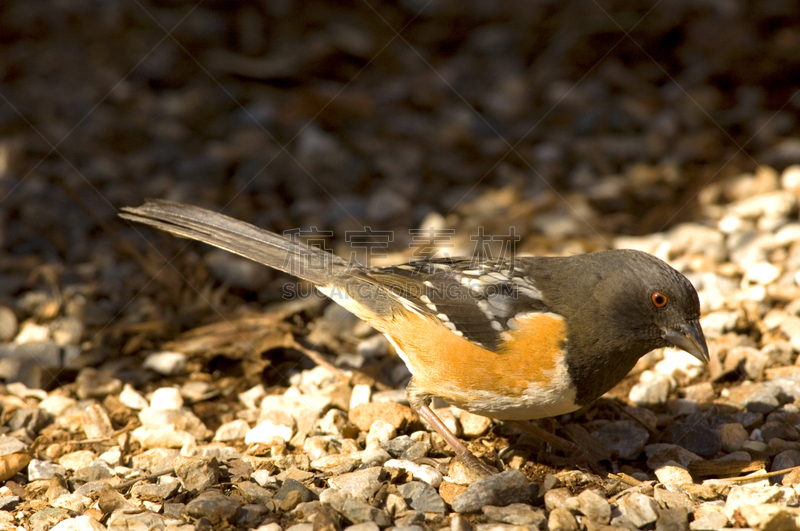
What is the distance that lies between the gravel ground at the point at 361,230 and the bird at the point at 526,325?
0.94 ft

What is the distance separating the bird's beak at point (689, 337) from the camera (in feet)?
9.07

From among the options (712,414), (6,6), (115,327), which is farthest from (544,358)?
(6,6)

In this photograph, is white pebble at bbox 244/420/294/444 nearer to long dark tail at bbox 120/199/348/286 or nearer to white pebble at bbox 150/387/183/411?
white pebble at bbox 150/387/183/411

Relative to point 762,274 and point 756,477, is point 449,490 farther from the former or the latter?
point 762,274

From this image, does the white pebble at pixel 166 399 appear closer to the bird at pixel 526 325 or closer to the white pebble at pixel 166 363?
the white pebble at pixel 166 363

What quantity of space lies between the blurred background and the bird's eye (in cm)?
169

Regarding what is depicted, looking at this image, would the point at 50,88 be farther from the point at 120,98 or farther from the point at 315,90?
the point at 315,90

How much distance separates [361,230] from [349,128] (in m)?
1.23

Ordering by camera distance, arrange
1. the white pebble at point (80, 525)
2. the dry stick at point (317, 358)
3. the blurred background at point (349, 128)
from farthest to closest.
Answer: the blurred background at point (349, 128)
the dry stick at point (317, 358)
the white pebble at point (80, 525)

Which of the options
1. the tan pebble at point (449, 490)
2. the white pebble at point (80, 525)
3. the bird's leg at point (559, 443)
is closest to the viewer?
the white pebble at point (80, 525)

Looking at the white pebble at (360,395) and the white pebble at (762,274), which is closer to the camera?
the white pebble at (360,395)

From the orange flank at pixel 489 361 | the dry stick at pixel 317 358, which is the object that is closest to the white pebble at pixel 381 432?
the orange flank at pixel 489 361

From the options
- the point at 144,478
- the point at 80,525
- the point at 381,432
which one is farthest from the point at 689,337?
the point at 80,525

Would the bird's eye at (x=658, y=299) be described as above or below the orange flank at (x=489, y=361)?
above
